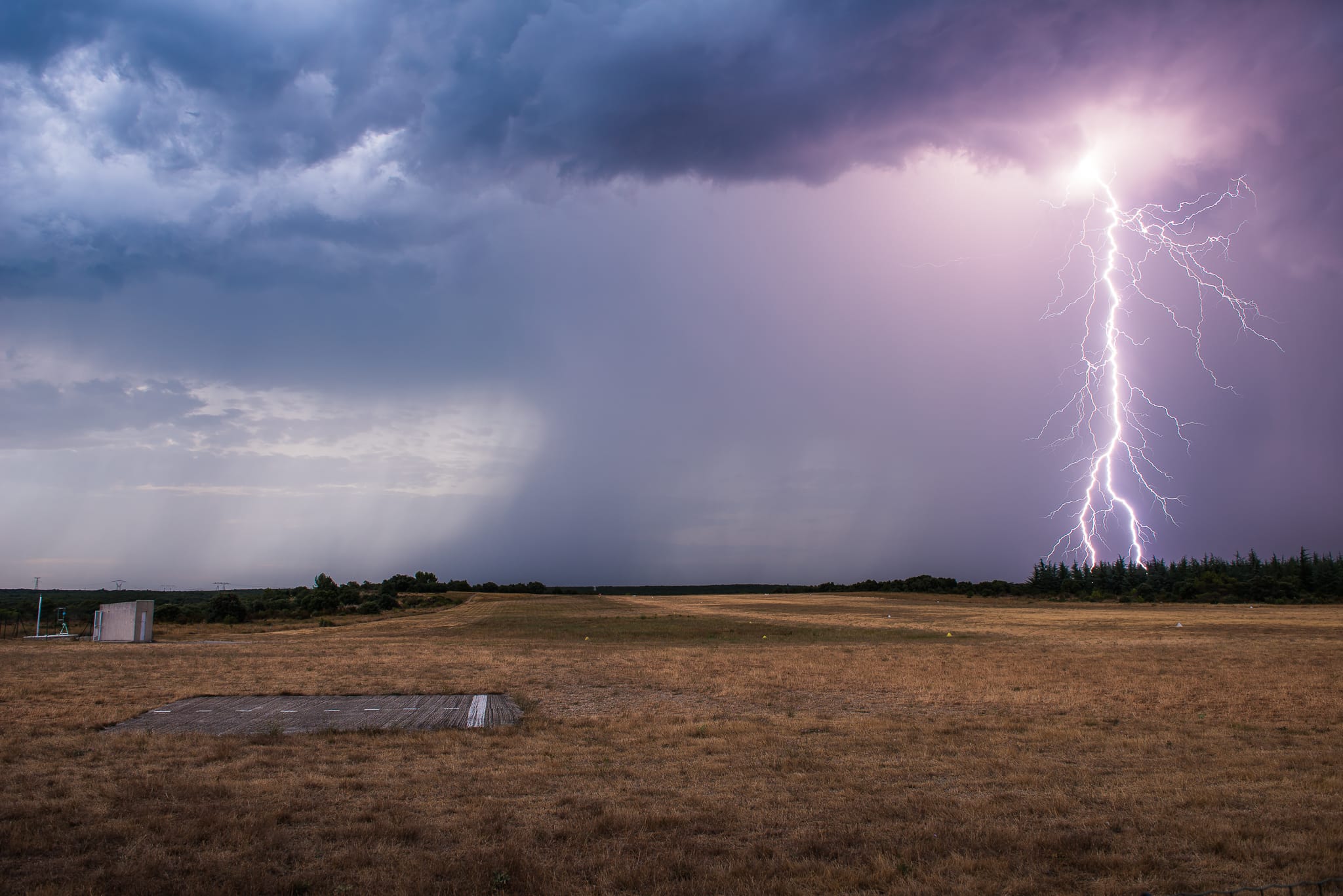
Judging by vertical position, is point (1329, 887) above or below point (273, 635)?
above

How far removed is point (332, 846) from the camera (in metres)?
7.76

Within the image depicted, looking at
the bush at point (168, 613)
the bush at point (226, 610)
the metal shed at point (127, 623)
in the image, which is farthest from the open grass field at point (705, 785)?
the bush at point (226, 610)

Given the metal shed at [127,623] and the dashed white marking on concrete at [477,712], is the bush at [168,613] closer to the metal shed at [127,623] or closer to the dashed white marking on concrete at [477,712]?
the metal shed at [127,623]

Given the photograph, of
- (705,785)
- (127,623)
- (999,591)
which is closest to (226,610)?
(127,623)

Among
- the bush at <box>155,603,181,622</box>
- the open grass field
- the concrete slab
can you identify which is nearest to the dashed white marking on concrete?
the concrete slab

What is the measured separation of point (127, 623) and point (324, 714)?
99.8 feet

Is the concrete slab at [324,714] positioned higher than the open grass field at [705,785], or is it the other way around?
the open grass field at [705,785]

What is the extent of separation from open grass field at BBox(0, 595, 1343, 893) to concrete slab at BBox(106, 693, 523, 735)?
0.69 metres

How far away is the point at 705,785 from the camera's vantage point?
10305mm

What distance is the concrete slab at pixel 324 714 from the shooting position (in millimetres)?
14570

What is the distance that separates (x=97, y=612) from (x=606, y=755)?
133ft

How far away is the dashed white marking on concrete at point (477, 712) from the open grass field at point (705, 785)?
0.87 metres

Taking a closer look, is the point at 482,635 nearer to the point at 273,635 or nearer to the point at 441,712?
the point at 273,635

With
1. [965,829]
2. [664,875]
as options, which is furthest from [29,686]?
[965,829]
